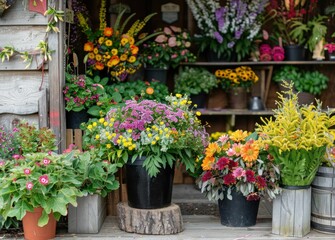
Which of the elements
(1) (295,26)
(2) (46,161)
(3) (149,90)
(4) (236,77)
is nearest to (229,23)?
(4) (236,77)

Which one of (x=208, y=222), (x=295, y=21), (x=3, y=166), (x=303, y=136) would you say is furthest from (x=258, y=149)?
(x=295, y=21)

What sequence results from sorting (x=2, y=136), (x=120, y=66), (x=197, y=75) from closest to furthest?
(x=2, y=136)
(x=120, y=66)
(x=197, y=75)

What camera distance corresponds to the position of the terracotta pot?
15.0 ft

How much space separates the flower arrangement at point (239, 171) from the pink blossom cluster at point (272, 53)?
1.95m

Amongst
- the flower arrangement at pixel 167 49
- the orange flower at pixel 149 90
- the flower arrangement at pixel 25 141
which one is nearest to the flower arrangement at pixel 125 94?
the orange flower at pixel 149 90

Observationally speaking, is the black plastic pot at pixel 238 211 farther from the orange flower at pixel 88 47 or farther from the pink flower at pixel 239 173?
the orange flower at pixel 88 47

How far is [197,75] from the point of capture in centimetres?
667

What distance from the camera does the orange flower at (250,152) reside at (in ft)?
15.9

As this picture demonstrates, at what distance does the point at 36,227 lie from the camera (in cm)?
462

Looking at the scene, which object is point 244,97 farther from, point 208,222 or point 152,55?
point 208,222

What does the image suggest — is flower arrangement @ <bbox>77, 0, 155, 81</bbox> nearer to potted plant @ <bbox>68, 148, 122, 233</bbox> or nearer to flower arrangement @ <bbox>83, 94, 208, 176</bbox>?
flower arrangement @ <bbox>83, 94, 208, 176</bbox>

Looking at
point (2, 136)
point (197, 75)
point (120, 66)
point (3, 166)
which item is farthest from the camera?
point (197, 75)

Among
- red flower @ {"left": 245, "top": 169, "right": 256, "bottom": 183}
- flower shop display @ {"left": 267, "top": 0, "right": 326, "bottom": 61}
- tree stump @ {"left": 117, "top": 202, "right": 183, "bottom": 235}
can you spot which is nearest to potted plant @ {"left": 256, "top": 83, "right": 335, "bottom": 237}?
red flower @ {"left": 245, "top": 169, "right": 256, "bottom": 183}

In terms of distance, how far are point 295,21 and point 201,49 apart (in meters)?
1.04
